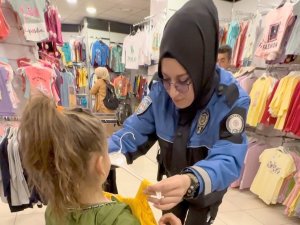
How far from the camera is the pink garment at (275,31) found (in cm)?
235

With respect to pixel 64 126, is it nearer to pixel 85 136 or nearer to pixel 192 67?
pixel 85 136

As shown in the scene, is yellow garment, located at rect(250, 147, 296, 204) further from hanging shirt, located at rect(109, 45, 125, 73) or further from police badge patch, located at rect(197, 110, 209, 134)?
hanging shirt, located at rect(109, 45, 125, 73)

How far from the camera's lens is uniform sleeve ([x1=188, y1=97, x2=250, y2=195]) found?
694 millimetres

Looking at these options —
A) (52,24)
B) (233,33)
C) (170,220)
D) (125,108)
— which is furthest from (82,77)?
(170,220)

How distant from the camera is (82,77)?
4199mm

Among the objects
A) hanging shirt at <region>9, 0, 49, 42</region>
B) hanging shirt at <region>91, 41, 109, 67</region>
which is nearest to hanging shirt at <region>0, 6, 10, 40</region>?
hanging shirt at <region>9, 0, 49, 42</region>

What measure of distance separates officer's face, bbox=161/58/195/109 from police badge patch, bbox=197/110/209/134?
0.06 meters

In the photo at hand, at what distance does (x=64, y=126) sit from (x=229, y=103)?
1.66 feet

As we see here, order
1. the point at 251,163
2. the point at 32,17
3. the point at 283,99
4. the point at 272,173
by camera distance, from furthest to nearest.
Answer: the point at 251,163 → the point at 272,173 → the point at 283,99 → the point at 32,17

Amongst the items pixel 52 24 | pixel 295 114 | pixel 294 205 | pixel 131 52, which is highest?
pixel 52 24

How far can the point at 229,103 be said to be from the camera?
81 cm

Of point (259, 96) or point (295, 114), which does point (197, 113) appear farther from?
point (259, 96)

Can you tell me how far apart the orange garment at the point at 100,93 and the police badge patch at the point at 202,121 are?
3466mm

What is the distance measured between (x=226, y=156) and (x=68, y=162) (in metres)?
0.44
